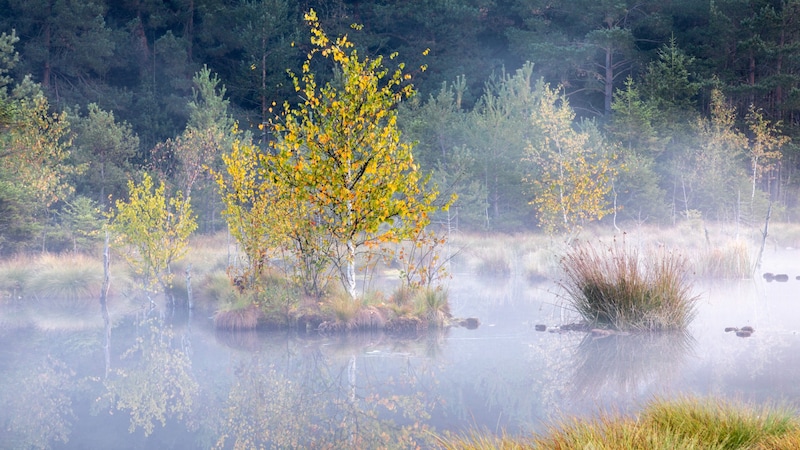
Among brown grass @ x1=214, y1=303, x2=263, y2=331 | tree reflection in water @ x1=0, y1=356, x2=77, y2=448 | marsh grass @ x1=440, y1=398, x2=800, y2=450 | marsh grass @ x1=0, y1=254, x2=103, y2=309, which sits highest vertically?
marsh grass @ x1=0, y1=254, x2=103, y2=309

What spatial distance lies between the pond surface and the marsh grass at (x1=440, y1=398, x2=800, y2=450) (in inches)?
43.5

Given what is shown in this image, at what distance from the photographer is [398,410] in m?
7.81

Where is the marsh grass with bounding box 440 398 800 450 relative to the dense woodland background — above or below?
below

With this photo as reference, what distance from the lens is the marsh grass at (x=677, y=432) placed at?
202 inches

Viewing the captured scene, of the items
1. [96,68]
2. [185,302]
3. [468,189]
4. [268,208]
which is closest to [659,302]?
[268,208]

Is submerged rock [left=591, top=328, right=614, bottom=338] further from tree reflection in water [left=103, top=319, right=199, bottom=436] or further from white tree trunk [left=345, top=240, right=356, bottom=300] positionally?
tree reflection in water [left=103, top=319, right=199, bottom=436]

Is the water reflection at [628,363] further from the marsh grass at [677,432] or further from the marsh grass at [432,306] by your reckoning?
the marsh grass at [432,306]

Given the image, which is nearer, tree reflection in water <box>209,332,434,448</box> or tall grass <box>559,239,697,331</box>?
tree reflection in water <box>209,332,434,448</box>

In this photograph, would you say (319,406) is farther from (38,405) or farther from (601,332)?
(601,332)

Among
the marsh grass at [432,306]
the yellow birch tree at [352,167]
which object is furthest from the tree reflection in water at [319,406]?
the yellow birch tree at [352,167]

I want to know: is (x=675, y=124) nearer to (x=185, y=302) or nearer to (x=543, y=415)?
(x=185, y=302)

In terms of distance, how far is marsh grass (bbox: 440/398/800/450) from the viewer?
16.9 feet

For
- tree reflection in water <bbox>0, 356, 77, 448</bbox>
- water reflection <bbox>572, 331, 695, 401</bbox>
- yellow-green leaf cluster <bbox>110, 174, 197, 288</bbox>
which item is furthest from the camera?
yellow-green leaf cluster <bbox>110, 174, 197, 288</bbox>

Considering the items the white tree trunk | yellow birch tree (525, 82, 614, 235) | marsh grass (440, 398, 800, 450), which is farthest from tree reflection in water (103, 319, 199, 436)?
yellow birch tree (525, 82, 614, 235)
